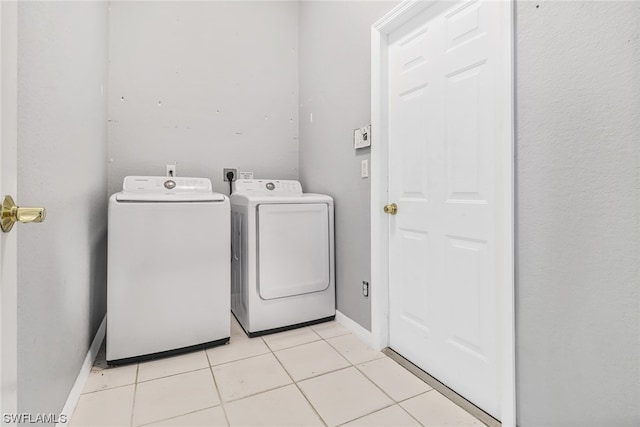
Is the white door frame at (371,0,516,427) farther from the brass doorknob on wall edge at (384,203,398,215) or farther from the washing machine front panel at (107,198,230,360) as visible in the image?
the washing machine front panel at (107,198,230,360)

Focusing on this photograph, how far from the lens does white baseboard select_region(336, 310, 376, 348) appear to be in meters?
1.87

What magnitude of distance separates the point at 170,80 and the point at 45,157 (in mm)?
1607

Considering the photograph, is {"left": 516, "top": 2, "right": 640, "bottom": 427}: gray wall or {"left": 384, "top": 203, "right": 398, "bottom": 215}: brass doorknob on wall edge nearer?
{"left": 516, "top": 2, "right": 640, "bottom": 427}: gray wall

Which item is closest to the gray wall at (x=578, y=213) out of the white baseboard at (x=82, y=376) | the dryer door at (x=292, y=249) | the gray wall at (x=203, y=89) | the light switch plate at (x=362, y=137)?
the light switch plate at (x=362, y=137)

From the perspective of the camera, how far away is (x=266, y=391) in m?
1.42

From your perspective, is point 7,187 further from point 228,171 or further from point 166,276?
point 228,171

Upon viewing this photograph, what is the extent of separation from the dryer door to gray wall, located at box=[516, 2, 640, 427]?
127cm

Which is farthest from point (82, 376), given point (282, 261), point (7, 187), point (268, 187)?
point (268, 187)

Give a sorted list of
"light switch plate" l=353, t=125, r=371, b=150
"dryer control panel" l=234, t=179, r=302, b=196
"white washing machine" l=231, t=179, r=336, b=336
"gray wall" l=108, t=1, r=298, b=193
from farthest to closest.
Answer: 1. "dryer control panel" l=234, t=179, r=302, b=196
2. "gray wall" l=108, t=1, r=298, b=193
3. "white washing machine" l=231, t=179, r=336, b=336
4. "light switch plate" l=353, t=125, r=371, b=150

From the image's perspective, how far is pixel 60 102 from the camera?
114 cm

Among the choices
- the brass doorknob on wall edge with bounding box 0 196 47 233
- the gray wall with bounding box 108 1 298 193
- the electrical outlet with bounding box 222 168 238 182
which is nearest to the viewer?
the brass doorknob on wall edge with bounding box 0 196 47 233

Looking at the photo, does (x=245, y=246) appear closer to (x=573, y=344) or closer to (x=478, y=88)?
(x=478, y=88)

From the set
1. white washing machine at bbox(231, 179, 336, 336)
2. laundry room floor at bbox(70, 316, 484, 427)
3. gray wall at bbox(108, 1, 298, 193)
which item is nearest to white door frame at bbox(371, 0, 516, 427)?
laundry room floor at bbox(70, 316, 484, 427)

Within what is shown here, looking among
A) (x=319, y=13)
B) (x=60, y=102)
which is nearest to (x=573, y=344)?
(x=60, y=102)
